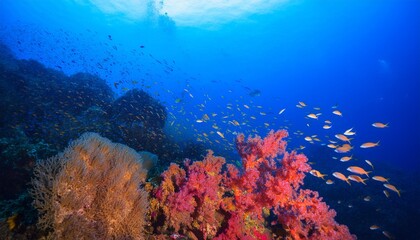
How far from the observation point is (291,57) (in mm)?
110500

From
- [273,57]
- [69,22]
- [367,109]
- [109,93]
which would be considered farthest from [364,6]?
[69,22]

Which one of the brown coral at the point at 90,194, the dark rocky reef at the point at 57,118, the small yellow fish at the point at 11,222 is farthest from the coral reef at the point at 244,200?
the small yellow fish at the point at 11,222

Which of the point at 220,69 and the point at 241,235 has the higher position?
the point at 220,69

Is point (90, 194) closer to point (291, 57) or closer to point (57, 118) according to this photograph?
point (57, 118)

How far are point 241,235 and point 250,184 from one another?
3.80ft

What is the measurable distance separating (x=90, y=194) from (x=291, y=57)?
119m

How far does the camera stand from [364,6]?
6150cm

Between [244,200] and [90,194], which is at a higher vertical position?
[244,200]

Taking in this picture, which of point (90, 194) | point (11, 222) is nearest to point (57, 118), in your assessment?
point (11, 222)

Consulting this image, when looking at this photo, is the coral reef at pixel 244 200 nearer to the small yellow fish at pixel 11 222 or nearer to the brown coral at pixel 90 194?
the brown coral at pixel 90 194

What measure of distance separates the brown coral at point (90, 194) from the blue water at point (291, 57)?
16690 millimetres

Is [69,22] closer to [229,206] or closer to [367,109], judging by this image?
[229,206]

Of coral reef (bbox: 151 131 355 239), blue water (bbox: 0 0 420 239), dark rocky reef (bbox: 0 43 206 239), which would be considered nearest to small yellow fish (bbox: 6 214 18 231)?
coral reef (bbox: 151 131 355 239)

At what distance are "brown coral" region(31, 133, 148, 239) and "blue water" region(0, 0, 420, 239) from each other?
16.7 m
